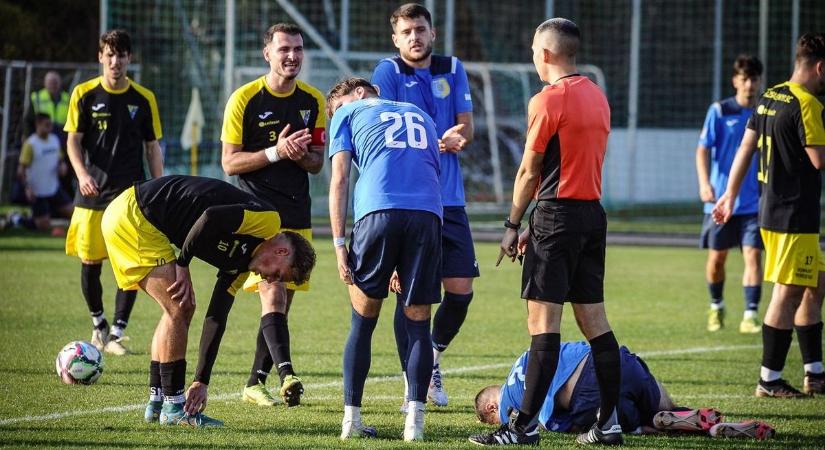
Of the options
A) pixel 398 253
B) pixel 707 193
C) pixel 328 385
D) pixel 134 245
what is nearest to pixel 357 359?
pixel 398 253

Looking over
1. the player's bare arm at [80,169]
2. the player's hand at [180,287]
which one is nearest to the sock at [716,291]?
the player's bare arm at [80,169]

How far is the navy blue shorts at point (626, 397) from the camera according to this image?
22.1 ft

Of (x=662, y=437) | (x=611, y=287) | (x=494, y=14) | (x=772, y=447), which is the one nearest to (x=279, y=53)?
(x=662, y=437)

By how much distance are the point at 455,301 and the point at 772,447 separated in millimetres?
2193

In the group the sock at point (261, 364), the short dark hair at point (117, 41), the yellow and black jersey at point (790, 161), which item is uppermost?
the short dark hair at point (117, 41)

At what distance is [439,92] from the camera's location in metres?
7.80

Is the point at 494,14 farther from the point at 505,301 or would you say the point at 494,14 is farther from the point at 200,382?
the point at 200,382

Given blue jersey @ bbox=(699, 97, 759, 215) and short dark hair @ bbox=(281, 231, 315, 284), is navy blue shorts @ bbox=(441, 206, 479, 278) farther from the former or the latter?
blue jersey @ bbox=(699, 97, 759, 215)

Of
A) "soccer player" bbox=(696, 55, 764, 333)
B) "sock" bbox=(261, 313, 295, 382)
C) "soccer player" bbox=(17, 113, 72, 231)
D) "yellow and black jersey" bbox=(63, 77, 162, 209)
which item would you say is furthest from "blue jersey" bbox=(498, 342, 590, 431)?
"soccer player" bbox=(17, 113, 72, 231)

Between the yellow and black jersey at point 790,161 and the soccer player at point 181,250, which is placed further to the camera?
the yellow and black jersey at point 790,161

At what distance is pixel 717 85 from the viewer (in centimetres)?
2484

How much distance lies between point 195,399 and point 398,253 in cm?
147

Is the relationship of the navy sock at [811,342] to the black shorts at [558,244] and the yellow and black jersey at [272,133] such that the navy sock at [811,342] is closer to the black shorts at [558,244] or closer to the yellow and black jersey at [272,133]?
the black shorts at [558,244]

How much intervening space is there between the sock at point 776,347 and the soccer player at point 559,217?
220cm
